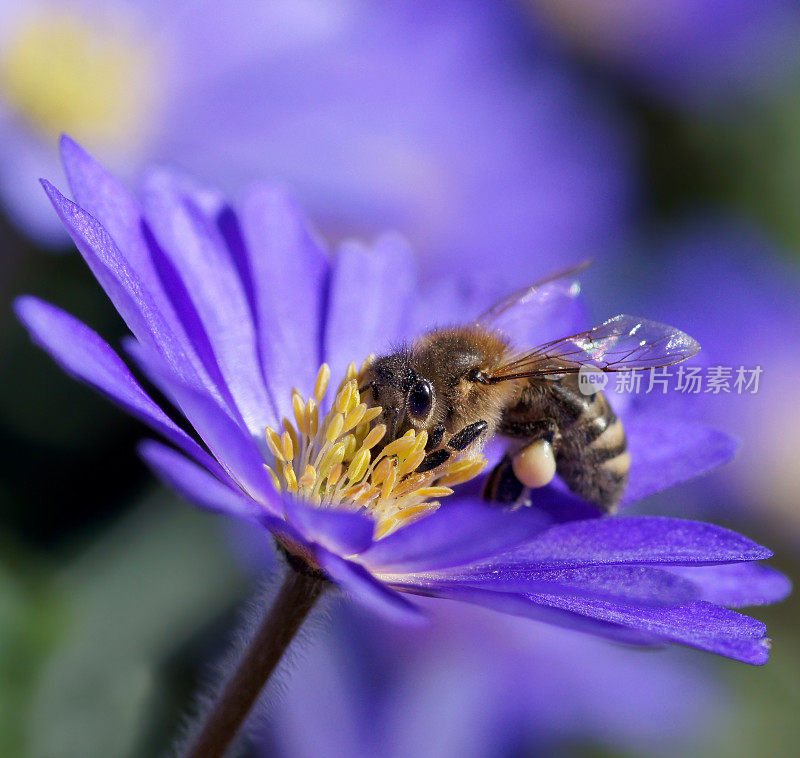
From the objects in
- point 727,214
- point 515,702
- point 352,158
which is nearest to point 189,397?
point 515,702

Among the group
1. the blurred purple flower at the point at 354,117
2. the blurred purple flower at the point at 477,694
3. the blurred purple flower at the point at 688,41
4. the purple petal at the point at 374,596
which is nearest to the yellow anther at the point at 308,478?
the purple petal at the point at 374,596

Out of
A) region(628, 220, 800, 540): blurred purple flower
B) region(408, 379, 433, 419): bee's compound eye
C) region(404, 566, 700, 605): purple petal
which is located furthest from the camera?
region(628, 220, 800, 540): blurred purple flower

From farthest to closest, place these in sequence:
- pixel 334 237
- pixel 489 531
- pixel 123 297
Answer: pixel 334 237
pixel 123 297
pixel 489 531

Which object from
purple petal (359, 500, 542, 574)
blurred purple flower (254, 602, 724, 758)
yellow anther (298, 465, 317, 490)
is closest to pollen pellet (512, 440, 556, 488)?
yellow anther (298, 465, 317, 490)

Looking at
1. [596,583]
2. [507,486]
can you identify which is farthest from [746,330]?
[596,583]

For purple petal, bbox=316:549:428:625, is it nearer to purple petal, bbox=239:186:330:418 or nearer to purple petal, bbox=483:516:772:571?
purple petal, bbox=483:516:772:571

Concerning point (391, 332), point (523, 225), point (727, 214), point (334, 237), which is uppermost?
point (727, 214)

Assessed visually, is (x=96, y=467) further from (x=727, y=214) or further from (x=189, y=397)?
(x=727, y=214)
